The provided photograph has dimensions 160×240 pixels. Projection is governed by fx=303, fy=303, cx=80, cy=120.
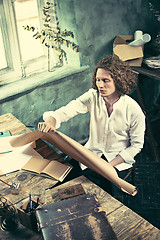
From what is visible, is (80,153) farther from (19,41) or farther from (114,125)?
(19,41)

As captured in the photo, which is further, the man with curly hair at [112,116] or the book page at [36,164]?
the man with curly hair at [112,116]

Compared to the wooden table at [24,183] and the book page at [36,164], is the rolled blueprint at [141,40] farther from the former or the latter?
the book page at [36,164]

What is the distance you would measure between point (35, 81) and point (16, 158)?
131 centimetres

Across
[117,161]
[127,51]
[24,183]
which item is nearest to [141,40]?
[127,51]

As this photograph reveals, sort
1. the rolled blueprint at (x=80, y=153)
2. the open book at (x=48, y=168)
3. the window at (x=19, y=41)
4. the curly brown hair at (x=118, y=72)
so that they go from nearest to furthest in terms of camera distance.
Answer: the rolled blueprint at (x=80, y=153), the open book at (x=48, y=168), the curly brown hair at (x=118, y=72), the window at (x=19, y=41)

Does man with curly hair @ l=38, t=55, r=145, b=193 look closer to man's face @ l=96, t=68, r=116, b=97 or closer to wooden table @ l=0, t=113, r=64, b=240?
man's face @ l=96, t=68, r=116, b=97

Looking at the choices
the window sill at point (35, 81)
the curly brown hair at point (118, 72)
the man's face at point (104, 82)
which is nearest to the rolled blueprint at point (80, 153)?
the man's face at point (104, 82)

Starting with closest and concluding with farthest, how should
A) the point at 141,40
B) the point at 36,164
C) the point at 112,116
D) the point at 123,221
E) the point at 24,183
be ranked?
1. the point at 123,221
2. the point at 24,183
3. the point at 36,164
4. the point at 112,116
5. the point at 141,40

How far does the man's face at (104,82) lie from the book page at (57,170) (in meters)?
0.75

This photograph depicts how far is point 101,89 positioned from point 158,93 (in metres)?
2.49

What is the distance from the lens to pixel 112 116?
106 inches

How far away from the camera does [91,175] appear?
8.84 feet

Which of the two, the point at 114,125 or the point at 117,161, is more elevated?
the point at 114,125

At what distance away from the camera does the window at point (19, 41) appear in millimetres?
3223
